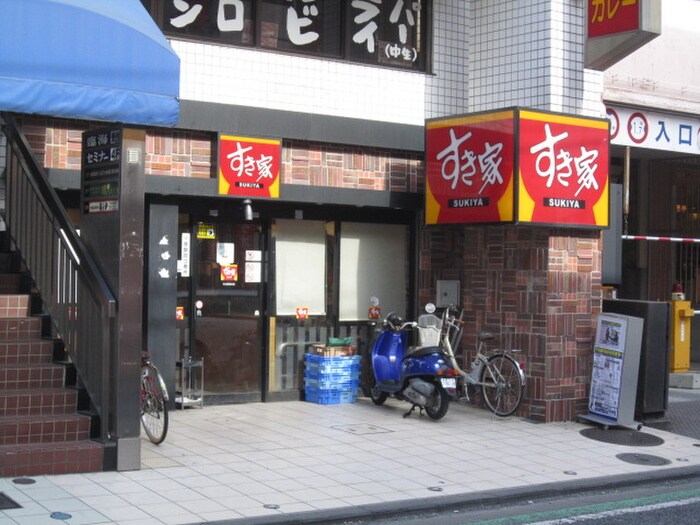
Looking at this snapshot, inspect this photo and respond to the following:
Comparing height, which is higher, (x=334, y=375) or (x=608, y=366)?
(x=608, y=366)

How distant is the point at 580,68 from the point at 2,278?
7.22 m

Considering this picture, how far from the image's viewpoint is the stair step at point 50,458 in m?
8.53

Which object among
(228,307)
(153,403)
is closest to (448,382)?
(228,307)

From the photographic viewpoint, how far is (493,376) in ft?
41.2

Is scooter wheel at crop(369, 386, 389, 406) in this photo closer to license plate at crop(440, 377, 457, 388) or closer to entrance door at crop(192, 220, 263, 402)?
license plate at crop(440, 377, 457, 388)

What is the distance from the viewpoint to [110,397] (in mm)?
9133

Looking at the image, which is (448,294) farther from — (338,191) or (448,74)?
(448,74)

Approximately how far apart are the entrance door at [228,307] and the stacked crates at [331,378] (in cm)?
65

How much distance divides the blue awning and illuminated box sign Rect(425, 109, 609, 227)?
458 cm

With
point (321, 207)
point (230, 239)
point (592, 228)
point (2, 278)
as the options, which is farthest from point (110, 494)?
point (592, 228)

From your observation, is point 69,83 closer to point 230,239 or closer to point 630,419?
point 230,239

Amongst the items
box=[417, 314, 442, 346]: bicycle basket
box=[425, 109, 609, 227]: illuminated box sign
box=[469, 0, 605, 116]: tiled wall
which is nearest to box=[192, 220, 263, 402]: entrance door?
box=[417, 314, 442, 346]: bicycle basket

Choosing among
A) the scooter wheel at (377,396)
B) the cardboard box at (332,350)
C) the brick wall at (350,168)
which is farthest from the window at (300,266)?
the scooter wheel at (377,396)

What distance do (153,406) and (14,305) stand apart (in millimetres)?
1676
